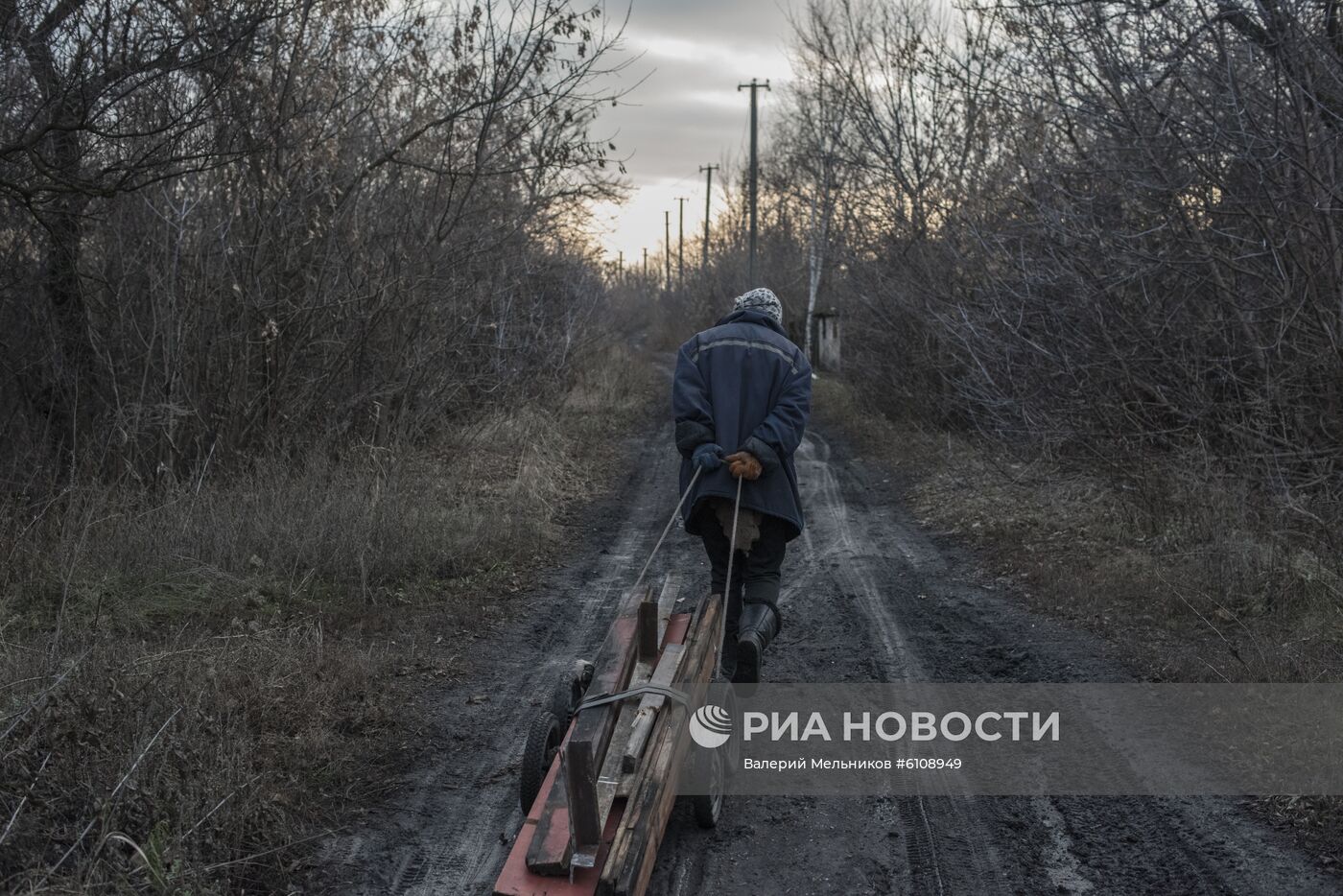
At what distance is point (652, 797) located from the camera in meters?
3.54

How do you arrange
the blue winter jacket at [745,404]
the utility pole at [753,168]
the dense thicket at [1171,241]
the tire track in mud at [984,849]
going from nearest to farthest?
the tire track in mud at [984,849] → the blue winter jacket at [745,404] → the dense thicket at [1171,241] → the utility pole at [753,168]

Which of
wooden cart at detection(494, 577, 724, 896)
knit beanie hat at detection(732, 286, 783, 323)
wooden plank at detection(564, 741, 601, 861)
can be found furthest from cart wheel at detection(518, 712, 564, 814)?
knit beanie hat at detection(732, 286, 783, 323)

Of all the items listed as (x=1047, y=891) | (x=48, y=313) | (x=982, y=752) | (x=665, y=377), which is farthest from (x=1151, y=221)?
(x=665, y=377)

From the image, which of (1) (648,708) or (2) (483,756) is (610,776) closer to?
(1) (648,708)

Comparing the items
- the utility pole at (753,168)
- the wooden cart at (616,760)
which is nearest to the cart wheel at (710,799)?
the wooden cart at (616,760)

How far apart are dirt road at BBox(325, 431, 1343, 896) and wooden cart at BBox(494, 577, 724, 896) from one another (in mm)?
322

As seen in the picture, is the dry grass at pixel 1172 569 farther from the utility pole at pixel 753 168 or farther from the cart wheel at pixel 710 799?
the utility pole at pixel 753 168

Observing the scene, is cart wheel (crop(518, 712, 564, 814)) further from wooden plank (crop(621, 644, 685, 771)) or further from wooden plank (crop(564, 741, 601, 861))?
wooden plank (crop(564, 741, 601, 861))

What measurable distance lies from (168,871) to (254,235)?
698 cm

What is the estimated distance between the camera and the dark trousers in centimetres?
524

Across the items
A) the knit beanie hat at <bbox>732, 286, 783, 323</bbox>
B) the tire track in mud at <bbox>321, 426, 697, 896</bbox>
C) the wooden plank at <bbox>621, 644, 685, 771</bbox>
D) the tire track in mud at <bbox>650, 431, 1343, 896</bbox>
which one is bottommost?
the tire track in mud at <bbox>321, 426, 697, 896</bbox>

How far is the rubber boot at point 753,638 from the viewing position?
485 cm

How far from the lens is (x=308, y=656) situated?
571 centimetres

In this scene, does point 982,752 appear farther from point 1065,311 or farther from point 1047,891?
point 1065,311
